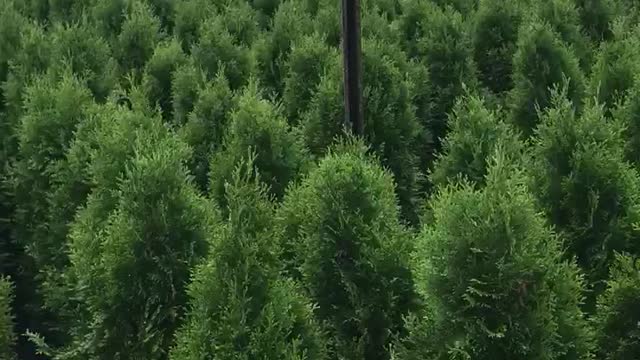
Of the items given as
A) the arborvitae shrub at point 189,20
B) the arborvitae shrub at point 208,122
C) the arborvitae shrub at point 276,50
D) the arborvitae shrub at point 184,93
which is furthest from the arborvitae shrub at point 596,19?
the arborvitae shrub at point 208,122

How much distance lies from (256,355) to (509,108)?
6.96 m

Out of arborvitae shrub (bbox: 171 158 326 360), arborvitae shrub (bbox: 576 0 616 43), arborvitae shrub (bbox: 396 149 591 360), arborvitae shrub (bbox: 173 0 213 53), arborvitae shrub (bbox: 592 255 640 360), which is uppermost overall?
arborvitae shrub (bbox: 576 0 616 43)

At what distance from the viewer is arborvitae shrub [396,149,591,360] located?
4867 millimetres

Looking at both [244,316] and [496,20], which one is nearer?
[244,316]

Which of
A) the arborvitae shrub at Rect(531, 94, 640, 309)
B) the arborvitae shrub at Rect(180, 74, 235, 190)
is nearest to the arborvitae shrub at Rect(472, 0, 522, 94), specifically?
the arborvitae shrub at Rect(180, 74, 235, 190)

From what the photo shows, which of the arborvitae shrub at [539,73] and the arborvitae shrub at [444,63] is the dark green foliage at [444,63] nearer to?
the arborvitae shrub at [444,63]

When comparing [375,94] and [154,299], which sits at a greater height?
[375,94]

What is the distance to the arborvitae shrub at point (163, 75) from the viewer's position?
10.4 metres

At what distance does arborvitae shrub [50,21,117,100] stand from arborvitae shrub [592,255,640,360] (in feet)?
21.4

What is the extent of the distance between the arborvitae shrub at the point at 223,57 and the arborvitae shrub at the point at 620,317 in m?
5.64

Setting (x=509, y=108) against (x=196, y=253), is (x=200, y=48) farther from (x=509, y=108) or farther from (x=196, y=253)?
(x=196, y=253)

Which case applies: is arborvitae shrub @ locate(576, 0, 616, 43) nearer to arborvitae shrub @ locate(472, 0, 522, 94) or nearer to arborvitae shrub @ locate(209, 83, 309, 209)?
Result: arborvitae shrub @ locate(472, 0, 522, 94)

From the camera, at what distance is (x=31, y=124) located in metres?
8.70

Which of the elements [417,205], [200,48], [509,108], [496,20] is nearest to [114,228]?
[417,205]
